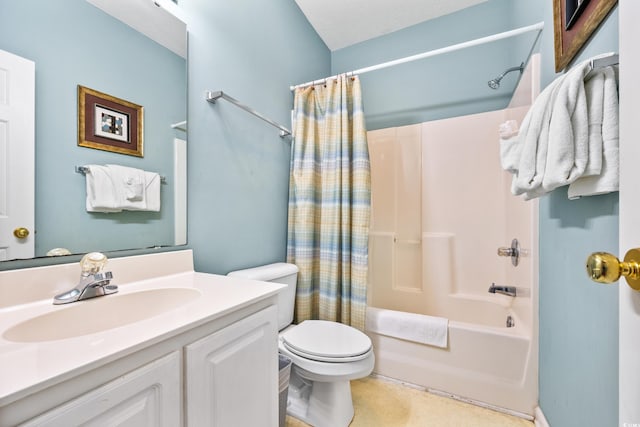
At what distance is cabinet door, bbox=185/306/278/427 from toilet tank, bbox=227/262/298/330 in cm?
49

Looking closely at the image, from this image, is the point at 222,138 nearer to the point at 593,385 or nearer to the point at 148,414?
the point at 148,414

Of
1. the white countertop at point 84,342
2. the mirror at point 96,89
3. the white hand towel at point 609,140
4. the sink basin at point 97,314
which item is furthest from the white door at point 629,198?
the mirror at point 96,89

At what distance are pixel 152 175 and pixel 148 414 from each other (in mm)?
817

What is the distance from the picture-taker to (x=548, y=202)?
1145 mm

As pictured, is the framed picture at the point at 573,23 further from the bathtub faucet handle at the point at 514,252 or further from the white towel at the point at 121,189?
the white towel at the point at 121,189

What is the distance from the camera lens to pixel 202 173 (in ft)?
4.04

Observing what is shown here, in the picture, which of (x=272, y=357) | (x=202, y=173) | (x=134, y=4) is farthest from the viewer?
(x=202, y=173)

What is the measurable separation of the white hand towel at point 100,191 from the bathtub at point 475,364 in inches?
57.3

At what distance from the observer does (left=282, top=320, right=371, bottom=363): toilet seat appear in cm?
115

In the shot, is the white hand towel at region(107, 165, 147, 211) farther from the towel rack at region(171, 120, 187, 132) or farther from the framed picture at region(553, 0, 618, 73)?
the framed picture at region(553, 0, 618, 73)

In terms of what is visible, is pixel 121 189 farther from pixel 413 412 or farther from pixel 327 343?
pixel 413 412

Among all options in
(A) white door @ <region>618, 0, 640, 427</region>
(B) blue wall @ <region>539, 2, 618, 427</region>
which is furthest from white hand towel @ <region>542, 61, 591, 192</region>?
(A) white door @ <region>618, 0, 640, 427</region>

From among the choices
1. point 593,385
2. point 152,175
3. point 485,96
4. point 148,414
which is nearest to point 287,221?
point 152,175

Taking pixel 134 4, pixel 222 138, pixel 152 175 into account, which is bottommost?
pixel 152 175
